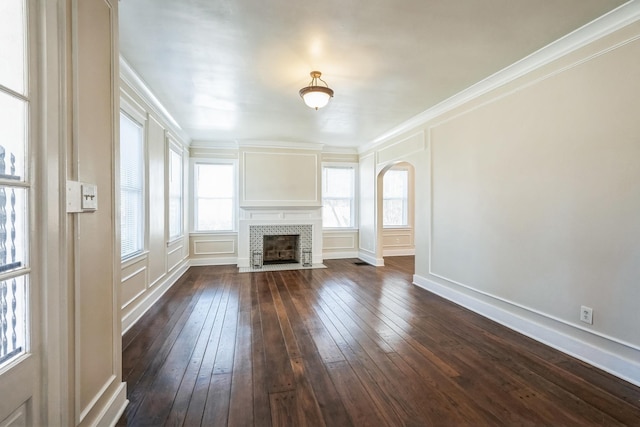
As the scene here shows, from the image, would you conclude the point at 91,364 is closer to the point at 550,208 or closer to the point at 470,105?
the point at 550,208

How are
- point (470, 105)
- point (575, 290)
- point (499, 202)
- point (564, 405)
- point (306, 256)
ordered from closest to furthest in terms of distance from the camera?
point (564, 405)
point (575, 290)
point (499, 202)
point (470, 105)
point (306, 256)

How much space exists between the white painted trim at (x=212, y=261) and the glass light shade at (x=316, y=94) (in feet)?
14.0

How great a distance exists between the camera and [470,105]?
338cm

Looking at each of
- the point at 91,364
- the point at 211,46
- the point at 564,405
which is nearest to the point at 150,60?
the point at 211,46

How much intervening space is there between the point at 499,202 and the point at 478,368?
1.74 meters

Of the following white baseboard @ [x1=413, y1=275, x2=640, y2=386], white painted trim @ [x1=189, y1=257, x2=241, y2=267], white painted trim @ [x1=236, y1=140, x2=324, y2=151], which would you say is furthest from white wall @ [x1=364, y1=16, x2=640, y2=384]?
white painted trim @ [x1=189, y1=257, x2=241, y2=267]

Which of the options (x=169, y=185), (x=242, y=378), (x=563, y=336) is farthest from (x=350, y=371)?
(x=169, y=185)

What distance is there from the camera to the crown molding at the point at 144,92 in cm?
276

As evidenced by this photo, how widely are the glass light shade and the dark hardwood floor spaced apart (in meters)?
2.38

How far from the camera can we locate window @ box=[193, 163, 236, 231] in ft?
19.5

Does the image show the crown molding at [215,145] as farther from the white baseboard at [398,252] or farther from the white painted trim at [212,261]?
the white baseboard at [398,252]

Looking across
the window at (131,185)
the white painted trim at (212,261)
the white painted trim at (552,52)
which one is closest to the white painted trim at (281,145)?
the white painted trim at (212,261)

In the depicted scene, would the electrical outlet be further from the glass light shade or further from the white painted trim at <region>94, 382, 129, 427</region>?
the white painted trim at <region>94, 382, 129, 427</region>

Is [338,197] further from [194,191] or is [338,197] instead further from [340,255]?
[194,191]
